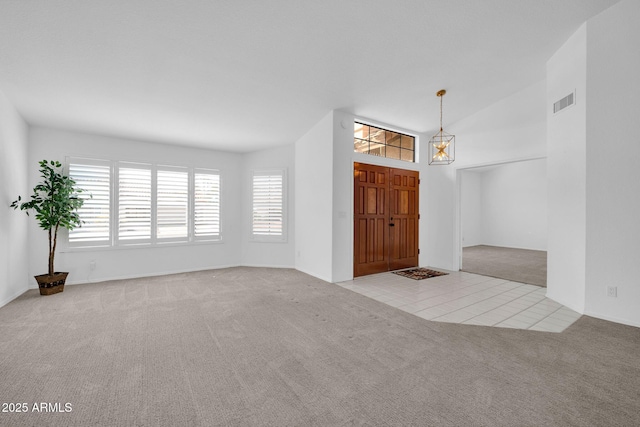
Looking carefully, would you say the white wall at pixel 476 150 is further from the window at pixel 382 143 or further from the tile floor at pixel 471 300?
the tile floor at pixel 471 300

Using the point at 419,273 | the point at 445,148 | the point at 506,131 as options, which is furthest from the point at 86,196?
the point at 506,131

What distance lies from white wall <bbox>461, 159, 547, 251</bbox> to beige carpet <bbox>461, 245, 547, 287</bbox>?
1.05 m

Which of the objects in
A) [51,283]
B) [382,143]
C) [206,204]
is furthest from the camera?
[206,204]

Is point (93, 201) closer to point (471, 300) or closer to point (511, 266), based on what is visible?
point (471, 300)

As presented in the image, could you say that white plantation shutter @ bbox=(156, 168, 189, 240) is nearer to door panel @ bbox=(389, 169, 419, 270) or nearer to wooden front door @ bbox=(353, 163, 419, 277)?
wooden front door @ bbox=(353, 163, 419, 277)

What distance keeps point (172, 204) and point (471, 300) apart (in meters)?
5.74

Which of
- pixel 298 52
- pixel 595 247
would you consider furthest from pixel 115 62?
pixel 595 247

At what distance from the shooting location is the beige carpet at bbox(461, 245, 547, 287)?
513 cm

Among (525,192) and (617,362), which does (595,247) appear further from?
(525,192)

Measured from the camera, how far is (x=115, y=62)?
2.94 m

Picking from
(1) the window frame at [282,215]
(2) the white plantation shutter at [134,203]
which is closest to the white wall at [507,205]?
(1) the window frame at [282,215]

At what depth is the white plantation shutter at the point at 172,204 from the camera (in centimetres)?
551

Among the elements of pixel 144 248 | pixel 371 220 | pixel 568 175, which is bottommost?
pixel 144 248

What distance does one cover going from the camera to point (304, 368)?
2.11 metres
